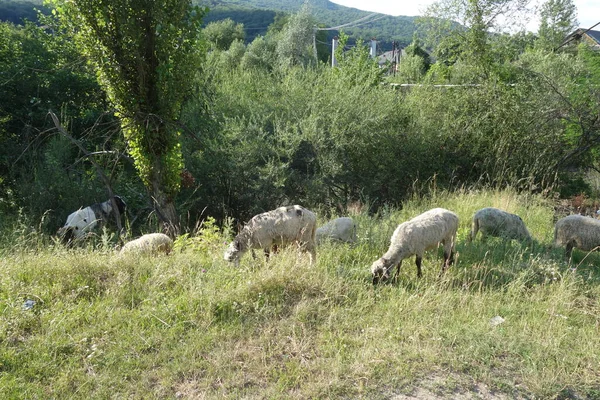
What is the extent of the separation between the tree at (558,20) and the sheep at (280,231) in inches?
1510

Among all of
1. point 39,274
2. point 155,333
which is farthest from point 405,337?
point 39,274

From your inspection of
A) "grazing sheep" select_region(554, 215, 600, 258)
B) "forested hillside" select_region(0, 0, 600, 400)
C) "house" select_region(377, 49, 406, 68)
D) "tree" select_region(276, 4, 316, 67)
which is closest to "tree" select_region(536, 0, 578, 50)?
"house" select_region(377, 49, 406, 68)

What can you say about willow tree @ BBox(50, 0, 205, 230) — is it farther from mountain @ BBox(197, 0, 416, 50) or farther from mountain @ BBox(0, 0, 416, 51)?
mountain @ BBox(197, 0, 416, 50)

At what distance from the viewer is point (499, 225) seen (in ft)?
23.3

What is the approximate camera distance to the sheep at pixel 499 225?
7.05 meters

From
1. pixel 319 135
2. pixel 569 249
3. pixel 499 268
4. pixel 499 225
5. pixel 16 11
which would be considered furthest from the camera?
pixel 16 11

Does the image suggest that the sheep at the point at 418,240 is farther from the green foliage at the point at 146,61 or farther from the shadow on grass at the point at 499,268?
the green foliage at the point at 146,61

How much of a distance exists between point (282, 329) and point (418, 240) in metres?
2.30

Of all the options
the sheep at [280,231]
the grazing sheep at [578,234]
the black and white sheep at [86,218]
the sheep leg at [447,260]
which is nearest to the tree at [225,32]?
the black and white sheep at [86,218]

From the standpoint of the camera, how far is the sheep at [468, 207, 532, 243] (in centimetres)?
705

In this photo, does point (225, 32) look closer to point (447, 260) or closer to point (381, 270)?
point (447, 260)

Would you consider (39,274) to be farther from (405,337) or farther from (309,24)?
(309,24)

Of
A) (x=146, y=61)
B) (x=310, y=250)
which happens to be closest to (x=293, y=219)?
(x=310, y=250)

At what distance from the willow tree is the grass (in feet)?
7.87
